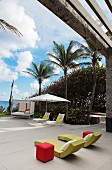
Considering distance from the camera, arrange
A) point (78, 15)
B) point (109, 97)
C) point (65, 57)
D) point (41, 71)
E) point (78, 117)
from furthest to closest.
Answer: point (41, 71)
point (65, 57)
point (78, 117)
point (109, 97)
point (78, 15)

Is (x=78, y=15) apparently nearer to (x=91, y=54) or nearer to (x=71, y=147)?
(x=71, y=147)

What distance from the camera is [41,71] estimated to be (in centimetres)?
1869

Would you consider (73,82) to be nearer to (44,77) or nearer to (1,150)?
(44,77)

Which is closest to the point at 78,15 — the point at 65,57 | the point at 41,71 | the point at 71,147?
the point at 71,147

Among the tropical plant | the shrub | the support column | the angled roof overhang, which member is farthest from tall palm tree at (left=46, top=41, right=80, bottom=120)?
the angled roof overhang

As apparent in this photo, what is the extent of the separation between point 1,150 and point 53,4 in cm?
498

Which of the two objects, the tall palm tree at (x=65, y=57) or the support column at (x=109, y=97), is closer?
the support column at (x=109, y=97)

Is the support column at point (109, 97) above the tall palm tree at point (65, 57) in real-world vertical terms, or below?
below

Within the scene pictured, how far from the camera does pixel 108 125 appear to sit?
32.6 feet

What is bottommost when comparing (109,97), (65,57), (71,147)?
(71,147)

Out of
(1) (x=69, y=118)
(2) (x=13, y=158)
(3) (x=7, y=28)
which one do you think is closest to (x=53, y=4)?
(3) (x=7, y=28)

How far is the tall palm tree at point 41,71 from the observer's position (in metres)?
18.6

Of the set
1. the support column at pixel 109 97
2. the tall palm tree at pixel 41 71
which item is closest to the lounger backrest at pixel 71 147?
the support column at pixel 109 97

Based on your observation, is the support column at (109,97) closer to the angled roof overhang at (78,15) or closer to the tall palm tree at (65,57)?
the angled roof overhang at (78,15)
